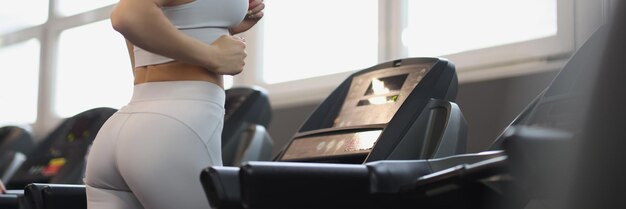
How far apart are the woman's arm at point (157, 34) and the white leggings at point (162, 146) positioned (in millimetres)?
57

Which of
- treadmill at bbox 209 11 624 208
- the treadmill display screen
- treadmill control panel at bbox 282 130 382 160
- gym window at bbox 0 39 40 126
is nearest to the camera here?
treadmill at bbox 209 11 624 208

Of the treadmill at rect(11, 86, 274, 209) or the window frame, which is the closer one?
the window frame

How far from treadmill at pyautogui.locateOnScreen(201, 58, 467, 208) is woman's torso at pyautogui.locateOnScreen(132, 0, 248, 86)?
0.27m

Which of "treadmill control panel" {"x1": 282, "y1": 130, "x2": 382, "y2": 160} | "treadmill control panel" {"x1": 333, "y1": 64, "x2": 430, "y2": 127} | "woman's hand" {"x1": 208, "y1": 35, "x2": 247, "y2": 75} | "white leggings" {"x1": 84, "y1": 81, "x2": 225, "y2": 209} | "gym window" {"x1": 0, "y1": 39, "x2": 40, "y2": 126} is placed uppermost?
"woman's hand" {"x1": 208, "y1": 35, "x2": 247, "y2": 75}

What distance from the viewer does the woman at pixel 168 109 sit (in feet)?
4.30

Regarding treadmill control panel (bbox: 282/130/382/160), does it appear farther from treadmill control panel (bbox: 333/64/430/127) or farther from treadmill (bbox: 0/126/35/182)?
treadmill (bbox: 0/126/35/182)

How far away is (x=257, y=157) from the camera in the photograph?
3.03 meters

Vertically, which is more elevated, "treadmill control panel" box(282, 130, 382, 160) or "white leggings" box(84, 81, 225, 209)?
"white leggings" box(84, 81, 225, 209)

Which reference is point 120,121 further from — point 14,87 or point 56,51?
point 14,87

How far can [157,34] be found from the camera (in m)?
1.32

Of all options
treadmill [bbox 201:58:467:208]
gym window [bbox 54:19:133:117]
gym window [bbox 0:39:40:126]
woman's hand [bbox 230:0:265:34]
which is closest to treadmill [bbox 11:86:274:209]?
treadmill [bbox 201:58:467:208]

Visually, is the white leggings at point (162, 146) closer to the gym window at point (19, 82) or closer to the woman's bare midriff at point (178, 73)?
the woman's bare midriff at point (178, 73)

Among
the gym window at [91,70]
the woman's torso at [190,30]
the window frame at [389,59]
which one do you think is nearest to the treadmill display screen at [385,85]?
the window frame at [389,59]

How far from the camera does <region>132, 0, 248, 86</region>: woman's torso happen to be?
1.39 meters
